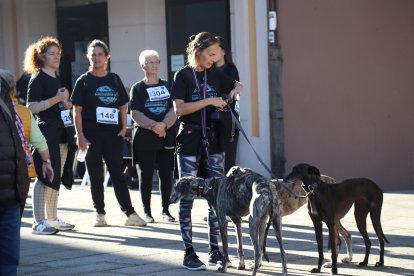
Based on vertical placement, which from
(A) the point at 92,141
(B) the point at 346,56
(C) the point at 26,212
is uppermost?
(B) the point at 346,56

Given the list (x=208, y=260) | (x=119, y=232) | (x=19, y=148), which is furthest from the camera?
(x=119, y=232)

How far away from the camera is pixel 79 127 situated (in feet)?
33.7

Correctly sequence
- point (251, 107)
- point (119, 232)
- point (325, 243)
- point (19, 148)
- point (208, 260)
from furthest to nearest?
point (251, 107), point (119, 232), point (325, 243), point (208, 260), point (19, 148)

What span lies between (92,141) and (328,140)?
4.66 m

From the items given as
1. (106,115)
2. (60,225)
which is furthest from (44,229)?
(106,115)

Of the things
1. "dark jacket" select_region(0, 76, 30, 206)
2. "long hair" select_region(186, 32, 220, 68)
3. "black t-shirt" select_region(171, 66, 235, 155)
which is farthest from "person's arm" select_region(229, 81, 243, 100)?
"dark jacket" select_region(0, 76, 30, 206)

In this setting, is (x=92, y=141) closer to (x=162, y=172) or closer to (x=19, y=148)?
(x=162, y=172)

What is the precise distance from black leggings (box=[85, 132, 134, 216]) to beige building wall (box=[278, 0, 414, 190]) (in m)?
3.85

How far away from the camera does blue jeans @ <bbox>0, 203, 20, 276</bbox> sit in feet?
20.1

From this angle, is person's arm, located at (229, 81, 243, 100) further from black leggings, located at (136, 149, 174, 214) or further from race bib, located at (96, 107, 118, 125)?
black leggings, located at (136, 149, 174, 214)

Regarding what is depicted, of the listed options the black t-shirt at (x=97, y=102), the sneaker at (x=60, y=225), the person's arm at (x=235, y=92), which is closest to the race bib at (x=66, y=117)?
the black t-shirt at (x=97, y=102)

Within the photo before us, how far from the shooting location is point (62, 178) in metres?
10.5

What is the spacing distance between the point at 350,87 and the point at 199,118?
21.1 feet

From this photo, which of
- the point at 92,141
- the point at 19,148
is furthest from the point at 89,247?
the point at 19,148
